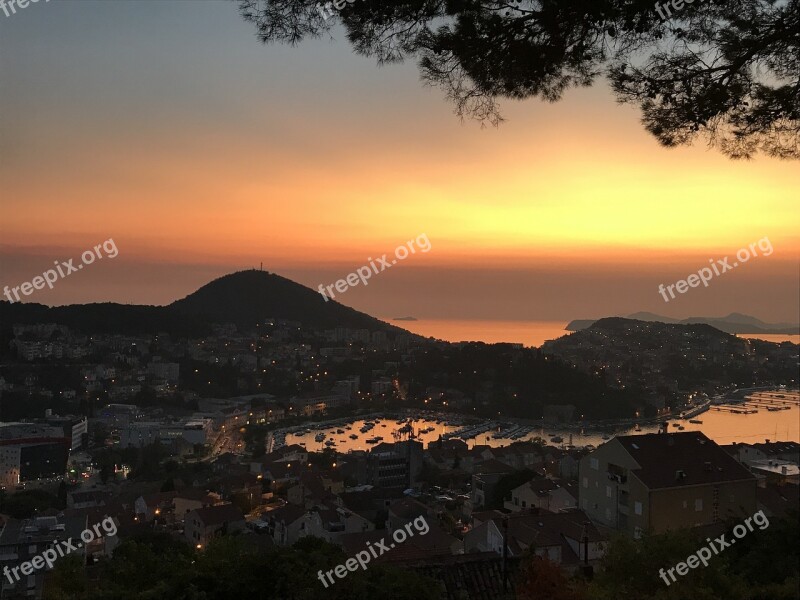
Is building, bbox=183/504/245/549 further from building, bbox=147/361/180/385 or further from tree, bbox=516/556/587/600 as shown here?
building, bbox=147/361/180/385

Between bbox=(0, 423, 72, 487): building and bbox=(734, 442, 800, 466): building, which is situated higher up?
bbox=(0, 423, 72, 487): building

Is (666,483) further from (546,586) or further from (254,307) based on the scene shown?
(254,307)

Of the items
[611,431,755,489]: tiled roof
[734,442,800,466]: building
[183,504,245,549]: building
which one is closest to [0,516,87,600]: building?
[183,504,245,549]: building

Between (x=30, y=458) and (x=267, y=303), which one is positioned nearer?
(x=30, y=458)

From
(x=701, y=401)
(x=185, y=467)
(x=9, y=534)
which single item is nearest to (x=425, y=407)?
(x=701, y=401)

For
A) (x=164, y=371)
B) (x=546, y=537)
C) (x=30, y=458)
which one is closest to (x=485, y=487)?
(x=546, y=537)

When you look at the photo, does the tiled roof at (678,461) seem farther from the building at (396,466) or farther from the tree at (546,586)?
the building at (396,466)

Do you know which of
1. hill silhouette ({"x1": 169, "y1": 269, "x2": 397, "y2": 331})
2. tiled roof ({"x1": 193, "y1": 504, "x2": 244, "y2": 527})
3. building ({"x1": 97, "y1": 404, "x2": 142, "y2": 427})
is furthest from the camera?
hill silhouette ({"x1": 169, "y1": 269, "x2": 397, "y2": 331})
